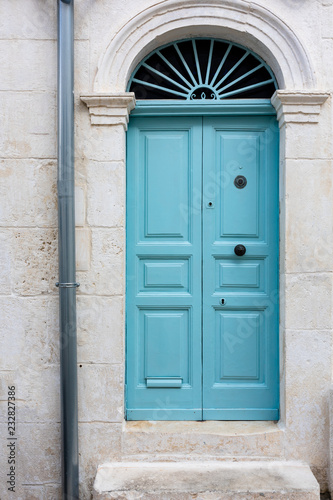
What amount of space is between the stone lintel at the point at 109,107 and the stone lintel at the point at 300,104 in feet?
3.72

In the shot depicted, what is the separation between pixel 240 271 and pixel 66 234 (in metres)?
1.40

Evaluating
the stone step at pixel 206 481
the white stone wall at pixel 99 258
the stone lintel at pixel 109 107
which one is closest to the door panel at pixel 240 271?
the white stone wall at pixel 99 258

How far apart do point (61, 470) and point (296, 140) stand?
9.95ft

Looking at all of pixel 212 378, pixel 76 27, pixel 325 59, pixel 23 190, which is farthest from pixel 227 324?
pixel 76 27

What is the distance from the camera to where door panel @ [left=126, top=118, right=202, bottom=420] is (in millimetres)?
3746

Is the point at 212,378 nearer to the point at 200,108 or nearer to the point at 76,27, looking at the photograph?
the point at 200,108

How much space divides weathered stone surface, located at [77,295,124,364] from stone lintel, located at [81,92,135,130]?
1.36 m

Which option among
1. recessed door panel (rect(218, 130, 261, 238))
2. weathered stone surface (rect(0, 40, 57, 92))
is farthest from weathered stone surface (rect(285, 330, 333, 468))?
weathered stone surface (rect(0, 40, 57, 92))

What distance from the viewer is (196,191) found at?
3750mm

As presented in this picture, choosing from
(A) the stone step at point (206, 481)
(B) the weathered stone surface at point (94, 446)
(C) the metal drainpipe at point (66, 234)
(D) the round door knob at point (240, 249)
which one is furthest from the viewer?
(D) the round door knob at point (240, 249)

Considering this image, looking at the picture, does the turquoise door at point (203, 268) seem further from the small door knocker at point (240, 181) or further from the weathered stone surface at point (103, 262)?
the weathered stone surface at point (103, 262)

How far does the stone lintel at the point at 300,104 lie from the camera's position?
346 cm

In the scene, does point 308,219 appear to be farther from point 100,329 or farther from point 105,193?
point 100,329

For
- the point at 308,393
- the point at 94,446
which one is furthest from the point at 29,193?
the point at 308,393
